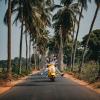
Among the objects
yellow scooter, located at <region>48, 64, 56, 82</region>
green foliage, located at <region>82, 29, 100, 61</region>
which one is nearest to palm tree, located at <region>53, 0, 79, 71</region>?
green foliage, located at <region>82, 29, 100, 61</region>

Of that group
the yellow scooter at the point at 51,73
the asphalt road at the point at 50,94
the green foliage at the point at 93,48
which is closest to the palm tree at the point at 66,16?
the green foliage at the point at 93,48

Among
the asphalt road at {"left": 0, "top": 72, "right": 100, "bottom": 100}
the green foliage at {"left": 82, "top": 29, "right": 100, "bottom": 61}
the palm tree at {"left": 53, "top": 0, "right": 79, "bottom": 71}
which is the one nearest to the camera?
the asphalt road at {"left": 0, "top": 72, "right": 100, "bottom": 100}

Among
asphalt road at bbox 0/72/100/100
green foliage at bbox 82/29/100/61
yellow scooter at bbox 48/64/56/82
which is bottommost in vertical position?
asphalt road at bbox 0/72/100/100

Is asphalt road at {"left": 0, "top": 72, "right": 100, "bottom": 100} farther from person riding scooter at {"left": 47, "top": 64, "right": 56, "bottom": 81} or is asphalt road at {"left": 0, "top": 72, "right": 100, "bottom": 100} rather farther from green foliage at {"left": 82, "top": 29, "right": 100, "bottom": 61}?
green foliage at {"left": 82, "top": 29, "right": 100, "bottom": 61}

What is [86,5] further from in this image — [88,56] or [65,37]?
[88,56]

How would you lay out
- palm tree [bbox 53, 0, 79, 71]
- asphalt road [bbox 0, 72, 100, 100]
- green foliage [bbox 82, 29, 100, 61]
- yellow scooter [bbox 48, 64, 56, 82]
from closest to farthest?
asphalt road [bbox 0, 72, 100, 100] → yellow scooter [bbox 48, 64, 56, 82] → palm tree [bbox 53, 0, 79, 71] → green foliage [bbox 82, 29, 100, 61]

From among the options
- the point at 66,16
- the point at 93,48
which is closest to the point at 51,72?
the point at 66,16

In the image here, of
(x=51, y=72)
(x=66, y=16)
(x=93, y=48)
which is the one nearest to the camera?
(x=51, y=72)

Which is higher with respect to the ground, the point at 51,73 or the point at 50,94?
the point at 51,73

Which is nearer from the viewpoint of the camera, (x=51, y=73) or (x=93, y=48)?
(x=51, y=73)

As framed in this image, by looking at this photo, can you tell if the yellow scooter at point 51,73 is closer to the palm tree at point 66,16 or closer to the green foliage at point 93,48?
the palm tree at point 66,16

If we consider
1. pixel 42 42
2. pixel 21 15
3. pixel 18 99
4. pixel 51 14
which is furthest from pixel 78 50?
pixel 18 99

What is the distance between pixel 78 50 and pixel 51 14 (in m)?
58.9

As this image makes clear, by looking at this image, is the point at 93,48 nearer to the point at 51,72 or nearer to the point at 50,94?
the point at 51,72
